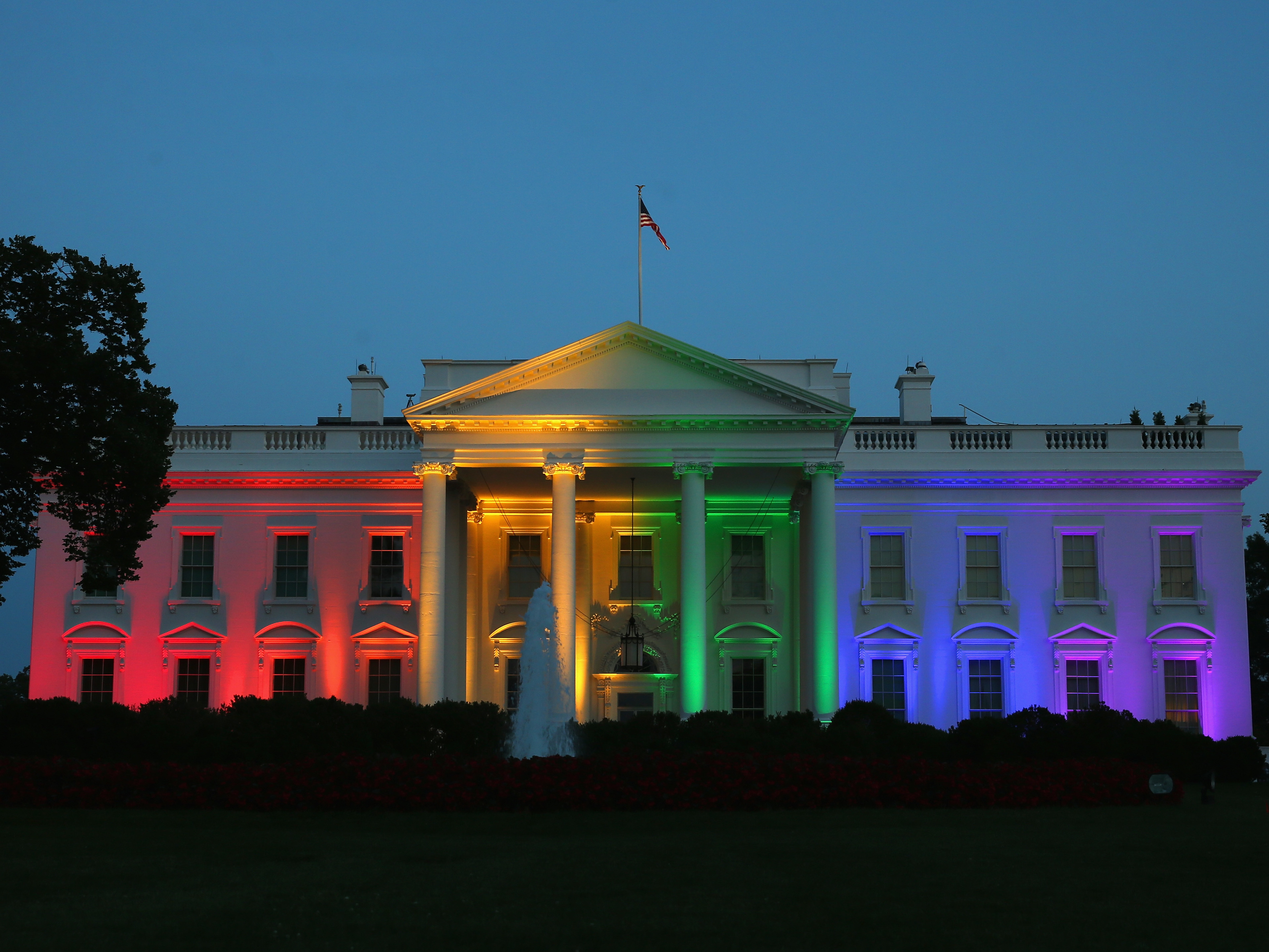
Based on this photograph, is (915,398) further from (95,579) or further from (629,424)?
(95,579)

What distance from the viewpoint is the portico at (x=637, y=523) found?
31859mm

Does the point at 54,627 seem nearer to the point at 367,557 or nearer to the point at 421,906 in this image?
the point at 367,557

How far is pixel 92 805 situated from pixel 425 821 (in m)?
6.07

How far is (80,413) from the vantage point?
82.8ft

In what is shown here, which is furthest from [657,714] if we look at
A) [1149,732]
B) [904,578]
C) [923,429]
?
[923,429]

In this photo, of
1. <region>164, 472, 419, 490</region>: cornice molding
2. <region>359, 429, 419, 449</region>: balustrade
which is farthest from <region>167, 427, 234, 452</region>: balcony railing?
<region>359, 429, 419, 449</region>: balustrade

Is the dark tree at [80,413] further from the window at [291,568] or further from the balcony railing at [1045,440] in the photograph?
the balcony railing at [1045,440]

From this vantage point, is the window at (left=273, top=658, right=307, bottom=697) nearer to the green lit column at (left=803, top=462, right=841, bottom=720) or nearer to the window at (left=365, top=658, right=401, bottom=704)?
the window at (left=365, top=658, right=401, bottom=704)

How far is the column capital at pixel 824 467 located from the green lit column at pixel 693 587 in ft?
8.18

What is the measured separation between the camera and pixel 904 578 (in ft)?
121

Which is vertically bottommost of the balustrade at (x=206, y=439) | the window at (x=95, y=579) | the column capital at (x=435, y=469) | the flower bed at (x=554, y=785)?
the flower bed at (x=554, y=785)

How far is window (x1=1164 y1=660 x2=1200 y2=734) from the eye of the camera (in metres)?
35.9

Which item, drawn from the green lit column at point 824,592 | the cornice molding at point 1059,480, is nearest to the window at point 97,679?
the green lit column at point 824,592

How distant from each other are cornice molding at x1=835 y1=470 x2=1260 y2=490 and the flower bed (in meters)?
16.0
